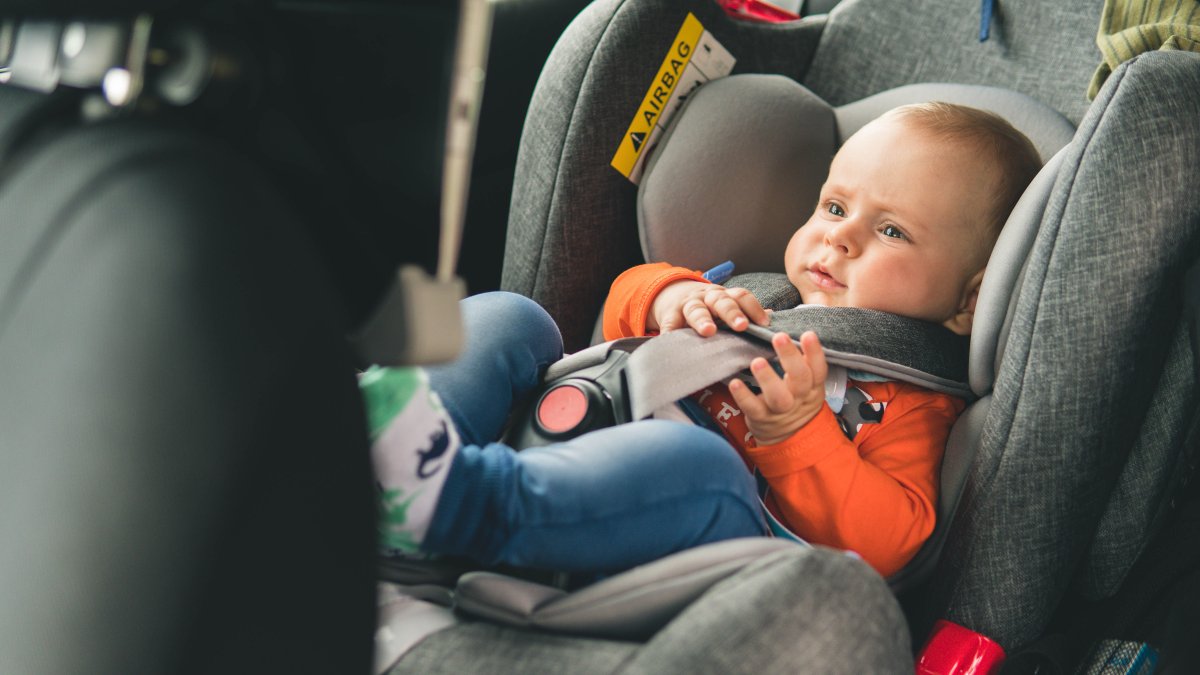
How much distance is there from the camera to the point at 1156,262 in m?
0.86

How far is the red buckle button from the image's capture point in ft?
3.00

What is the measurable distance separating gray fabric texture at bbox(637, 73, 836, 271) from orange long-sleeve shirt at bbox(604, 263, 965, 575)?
27cm

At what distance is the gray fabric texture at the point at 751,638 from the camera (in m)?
0.57

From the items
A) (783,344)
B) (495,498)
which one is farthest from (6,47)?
(783,344)

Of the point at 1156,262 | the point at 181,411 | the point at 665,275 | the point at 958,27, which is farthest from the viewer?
the point at 958,27

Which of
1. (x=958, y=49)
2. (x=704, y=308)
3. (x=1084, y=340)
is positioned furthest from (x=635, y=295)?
(x=958, y=49)

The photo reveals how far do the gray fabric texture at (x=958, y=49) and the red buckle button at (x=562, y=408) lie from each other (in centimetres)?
74

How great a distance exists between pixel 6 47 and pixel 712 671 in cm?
54

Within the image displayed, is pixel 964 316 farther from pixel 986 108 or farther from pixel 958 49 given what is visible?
pixel 958 49

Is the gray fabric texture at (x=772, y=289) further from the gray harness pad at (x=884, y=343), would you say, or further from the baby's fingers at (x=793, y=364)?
the baby's fingers at (x=793, y=364)

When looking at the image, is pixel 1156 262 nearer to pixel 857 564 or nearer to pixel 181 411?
pixel 857 564

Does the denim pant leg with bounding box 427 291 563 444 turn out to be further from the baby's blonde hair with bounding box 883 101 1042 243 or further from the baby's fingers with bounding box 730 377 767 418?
the baby's blonde hair with bounding box 883 101 1042 243

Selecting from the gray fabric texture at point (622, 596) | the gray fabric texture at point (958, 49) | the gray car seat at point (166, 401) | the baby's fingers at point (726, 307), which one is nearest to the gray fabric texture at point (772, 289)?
the baby's fingers at point (726, 307)

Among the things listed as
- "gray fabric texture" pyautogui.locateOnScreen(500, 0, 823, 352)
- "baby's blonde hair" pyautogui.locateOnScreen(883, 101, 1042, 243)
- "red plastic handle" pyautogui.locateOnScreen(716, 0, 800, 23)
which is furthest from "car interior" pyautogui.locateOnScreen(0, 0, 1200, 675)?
"red plastic handle" pyautogui.locateOnScreen(716, 0, 800, 23)
